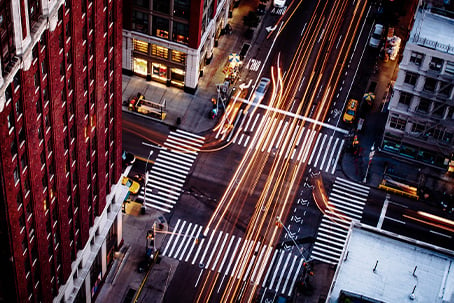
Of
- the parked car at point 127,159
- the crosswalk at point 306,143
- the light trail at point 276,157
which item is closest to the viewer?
the light trail at point 276,157

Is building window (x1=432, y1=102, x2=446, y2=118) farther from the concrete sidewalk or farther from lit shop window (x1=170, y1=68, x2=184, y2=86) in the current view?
lit shop window (x1=170, y1=68, x2=184, y2=86)

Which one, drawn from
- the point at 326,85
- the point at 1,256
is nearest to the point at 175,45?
the point at 326,85

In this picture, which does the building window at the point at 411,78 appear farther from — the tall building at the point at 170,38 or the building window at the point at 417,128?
the tall building at the point at 170,38

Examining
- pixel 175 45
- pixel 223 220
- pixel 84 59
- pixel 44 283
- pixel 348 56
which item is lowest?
pixel 44 283

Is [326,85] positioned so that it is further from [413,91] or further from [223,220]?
[223,220]

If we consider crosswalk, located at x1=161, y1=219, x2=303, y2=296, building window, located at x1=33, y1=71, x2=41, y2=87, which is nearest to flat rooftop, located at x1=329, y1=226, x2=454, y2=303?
crosswalk, located at x1=161, y1=219, x2=303, y2=296

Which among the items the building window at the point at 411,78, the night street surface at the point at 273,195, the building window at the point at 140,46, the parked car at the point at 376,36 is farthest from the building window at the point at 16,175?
the parked car at the point at 376,36

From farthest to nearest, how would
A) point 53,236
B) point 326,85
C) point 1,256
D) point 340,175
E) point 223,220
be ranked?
point 326,85, point 340,175, point 223,220, point 53,236, point 1,256
